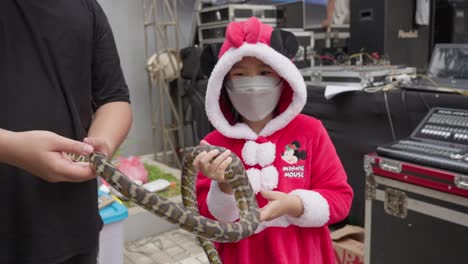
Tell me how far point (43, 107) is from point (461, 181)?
1747mm

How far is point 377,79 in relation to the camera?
286 cm

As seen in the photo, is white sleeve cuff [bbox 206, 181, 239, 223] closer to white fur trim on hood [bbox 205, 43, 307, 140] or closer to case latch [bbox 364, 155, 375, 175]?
white fur trim on hood [bbox 205, 43, 307, 140]

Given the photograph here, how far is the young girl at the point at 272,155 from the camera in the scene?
3.92 ft

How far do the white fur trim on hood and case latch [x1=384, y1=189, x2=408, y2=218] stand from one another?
124 cm

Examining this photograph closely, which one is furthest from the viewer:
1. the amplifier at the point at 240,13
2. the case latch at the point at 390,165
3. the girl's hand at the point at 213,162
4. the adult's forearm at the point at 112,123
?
the amplifier at the point at 240,13

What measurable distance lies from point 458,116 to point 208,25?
3.10 meters

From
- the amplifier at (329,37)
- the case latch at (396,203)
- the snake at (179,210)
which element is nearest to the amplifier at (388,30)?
the amplifier at (329,37)

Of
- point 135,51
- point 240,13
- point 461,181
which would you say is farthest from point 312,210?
point 135,51

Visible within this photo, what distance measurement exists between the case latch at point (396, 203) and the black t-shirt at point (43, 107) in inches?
65.8

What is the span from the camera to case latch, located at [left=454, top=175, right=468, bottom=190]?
6.02ft

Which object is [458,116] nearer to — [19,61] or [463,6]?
[19,61]

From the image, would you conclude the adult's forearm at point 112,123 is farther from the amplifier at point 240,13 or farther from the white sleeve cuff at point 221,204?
the amplifier at point 240,13

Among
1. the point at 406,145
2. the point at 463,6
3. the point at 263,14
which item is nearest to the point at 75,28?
the point at 406,145

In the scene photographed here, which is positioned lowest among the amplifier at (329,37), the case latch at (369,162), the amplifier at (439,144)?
the case latch at (369,162)
